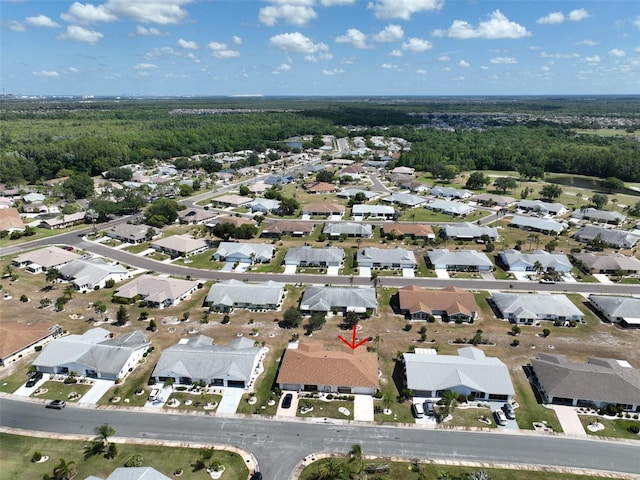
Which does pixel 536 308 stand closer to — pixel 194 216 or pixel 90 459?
pixel 90 459

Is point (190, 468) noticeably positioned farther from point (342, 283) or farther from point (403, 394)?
point (342, 283)

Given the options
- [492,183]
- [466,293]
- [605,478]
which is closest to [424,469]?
[605,478]

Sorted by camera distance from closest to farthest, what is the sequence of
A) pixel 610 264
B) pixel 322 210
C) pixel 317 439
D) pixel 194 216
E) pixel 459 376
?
pixel 317 439
pixel 459 376
pixel 610 264
pixel 194 216
pixel 322 210

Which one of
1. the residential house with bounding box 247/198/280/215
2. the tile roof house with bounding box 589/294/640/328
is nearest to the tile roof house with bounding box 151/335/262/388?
the tile roof house with bounding box 589/294/640/328

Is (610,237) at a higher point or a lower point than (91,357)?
lower

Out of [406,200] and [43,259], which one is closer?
[43,259]

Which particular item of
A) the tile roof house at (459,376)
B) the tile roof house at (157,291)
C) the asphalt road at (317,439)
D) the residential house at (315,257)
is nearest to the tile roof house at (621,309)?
the tile roof house at (459,376)

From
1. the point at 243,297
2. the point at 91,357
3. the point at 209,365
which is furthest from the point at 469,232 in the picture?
the point at 91,357

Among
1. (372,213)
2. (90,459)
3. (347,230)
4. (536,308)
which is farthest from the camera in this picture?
(372,213)
